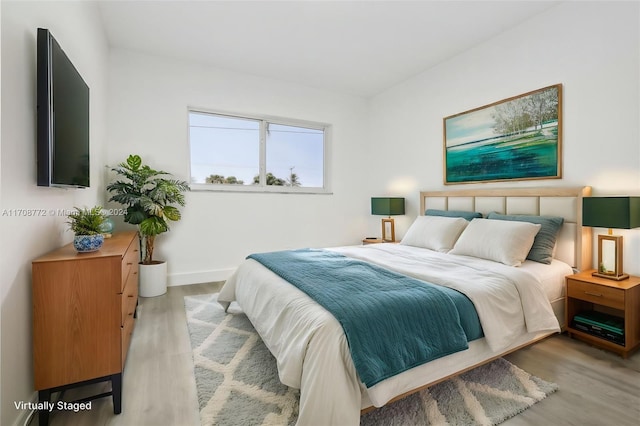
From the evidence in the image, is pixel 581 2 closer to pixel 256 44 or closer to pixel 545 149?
pixel 545 149

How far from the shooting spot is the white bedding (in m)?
1.32

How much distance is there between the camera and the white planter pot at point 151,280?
3373 mm

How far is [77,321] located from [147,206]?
1.88 metres

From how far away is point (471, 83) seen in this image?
3.47m

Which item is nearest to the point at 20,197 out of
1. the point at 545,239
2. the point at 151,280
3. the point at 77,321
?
the point at 77,321

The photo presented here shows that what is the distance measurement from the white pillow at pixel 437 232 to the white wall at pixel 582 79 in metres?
0.61

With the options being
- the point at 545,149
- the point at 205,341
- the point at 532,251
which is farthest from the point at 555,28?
the point at 205,341

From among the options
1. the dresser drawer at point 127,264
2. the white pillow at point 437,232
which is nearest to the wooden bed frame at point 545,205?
the white pillow at point 437,232

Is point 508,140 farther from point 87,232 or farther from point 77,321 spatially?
point 77,321

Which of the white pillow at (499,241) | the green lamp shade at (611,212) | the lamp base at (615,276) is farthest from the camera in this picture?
the white pillow at (499,241)

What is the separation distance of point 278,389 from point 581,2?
147 inches

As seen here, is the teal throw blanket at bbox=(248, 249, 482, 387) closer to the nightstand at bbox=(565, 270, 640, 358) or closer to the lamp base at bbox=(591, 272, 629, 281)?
the nightstand at bbox=(565, 270, 640, 358)

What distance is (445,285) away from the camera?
6.26ft

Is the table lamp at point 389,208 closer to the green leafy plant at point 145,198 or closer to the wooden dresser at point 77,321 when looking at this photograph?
the green leafy plant at point 145,198
